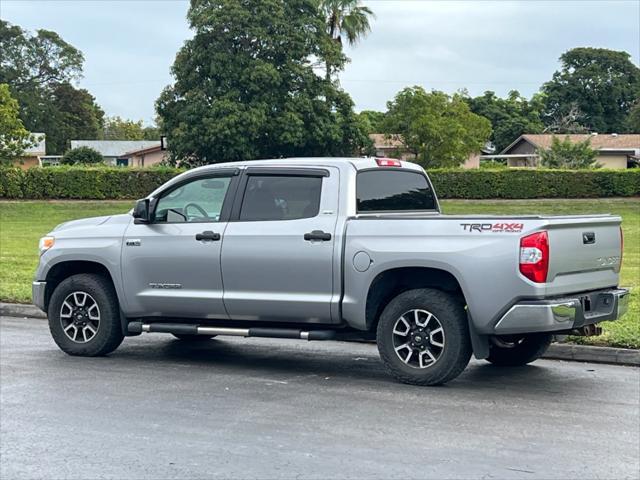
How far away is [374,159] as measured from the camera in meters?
9.13

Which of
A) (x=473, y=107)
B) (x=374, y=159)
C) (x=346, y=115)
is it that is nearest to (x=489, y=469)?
(x=374, y=159)

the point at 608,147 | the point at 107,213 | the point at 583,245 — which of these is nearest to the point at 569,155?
the point at 608,147

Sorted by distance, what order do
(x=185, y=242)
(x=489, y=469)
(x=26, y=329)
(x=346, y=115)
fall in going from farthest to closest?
1. (x=346, y=115)
2. (x=26, y=329)
3. (x=185, y=242)
4. (x=489, y=469)

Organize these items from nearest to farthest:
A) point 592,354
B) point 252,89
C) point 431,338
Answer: point 431,338, point 592,354, point 252,89

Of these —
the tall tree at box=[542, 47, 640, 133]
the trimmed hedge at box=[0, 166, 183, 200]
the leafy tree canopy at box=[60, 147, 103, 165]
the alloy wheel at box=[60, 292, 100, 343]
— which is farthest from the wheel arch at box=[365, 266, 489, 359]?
the tall tree at box=[542, 47, 640, 133]

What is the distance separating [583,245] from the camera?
7.92m

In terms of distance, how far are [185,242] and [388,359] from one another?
2.28 metres

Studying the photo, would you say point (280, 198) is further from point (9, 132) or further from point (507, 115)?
point (507, 115)

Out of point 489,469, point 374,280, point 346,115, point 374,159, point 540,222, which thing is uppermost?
point 346,115

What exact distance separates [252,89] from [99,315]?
130 feet

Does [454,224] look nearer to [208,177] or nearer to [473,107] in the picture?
[208,177]

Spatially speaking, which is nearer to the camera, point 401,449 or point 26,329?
point 401,449

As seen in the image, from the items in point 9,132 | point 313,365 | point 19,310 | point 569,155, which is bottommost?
point 313,365

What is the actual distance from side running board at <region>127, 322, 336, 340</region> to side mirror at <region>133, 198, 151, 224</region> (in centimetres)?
102
